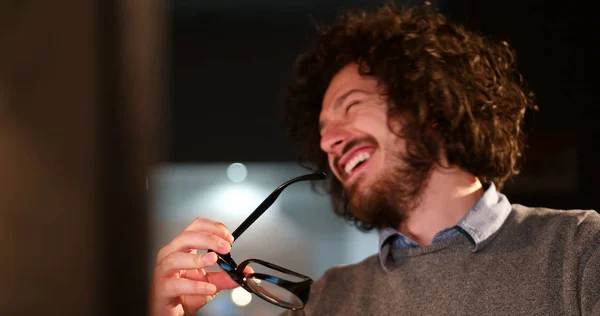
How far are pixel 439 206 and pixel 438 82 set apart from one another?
0.30 meters

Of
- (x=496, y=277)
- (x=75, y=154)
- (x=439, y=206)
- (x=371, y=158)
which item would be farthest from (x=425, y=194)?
(x=75, y=154)

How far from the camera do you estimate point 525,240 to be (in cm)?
125

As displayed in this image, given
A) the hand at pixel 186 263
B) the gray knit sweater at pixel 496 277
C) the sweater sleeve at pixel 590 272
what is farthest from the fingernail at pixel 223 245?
the sweater sleeve at pixel 590 272

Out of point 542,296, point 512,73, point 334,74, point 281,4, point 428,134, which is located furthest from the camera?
point 281,4

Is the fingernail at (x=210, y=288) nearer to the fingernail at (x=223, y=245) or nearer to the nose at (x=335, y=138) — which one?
the fingernail at (x=223, y=245)

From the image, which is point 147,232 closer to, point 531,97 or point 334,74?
point 334,74

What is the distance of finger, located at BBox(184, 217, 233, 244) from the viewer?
111 cm

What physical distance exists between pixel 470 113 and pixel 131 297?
1271 mm

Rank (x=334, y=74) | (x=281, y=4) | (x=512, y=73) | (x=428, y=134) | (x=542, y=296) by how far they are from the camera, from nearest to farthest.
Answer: (x=542, y=296), (x=428, y=134), (x=334, y=74), (x=512, y=73), (x=281, y=4)

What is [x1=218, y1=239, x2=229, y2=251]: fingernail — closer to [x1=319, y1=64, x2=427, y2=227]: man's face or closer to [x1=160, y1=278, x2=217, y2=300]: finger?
[x1=160, y1=278, x2=217, y2=300]: finger

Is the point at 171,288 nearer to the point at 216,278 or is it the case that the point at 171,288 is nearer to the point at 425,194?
the point at 216,278

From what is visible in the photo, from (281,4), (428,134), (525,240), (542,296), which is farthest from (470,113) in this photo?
(281,4)

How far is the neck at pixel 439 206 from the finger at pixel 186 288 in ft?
1.64

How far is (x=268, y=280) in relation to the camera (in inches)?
44.6
